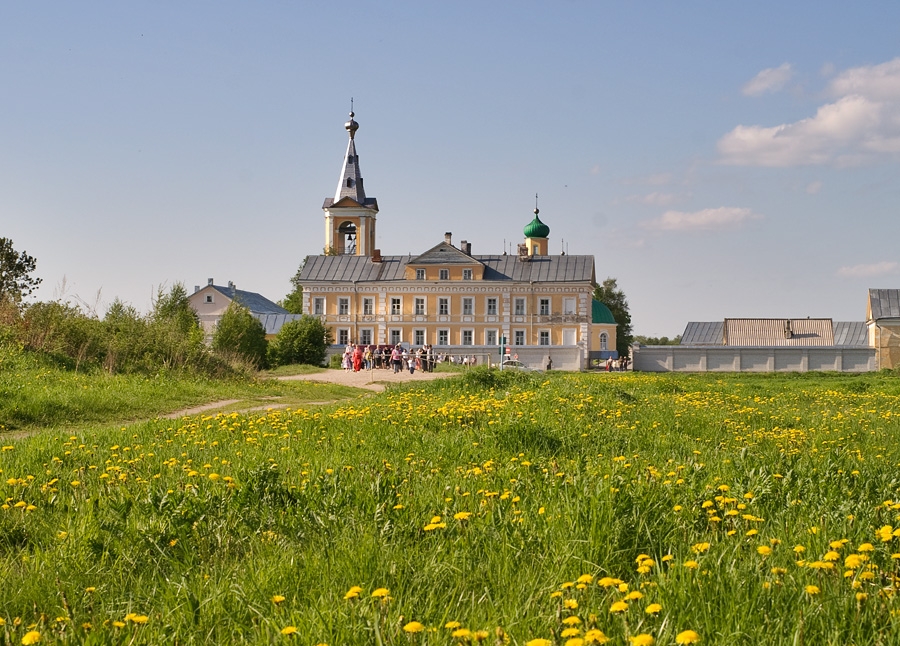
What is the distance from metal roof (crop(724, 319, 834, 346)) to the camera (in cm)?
8000

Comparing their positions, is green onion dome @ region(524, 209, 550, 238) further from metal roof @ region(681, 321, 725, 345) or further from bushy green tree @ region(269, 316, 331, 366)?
bushy green tree @ region(269, 316, 331, 366)

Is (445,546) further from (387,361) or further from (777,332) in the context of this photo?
(777,332)

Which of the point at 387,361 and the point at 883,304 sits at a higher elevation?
the point at 883,304

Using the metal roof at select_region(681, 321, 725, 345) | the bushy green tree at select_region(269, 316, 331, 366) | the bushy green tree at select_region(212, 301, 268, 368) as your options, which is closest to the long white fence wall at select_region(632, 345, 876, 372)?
the bushy green tree at select_region(269, 316, 331, 366)

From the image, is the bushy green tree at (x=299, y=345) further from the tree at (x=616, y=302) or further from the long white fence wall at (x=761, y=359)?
the tree at (x=616, y=302)

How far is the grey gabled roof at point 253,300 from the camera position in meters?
82.8

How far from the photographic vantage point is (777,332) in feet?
264

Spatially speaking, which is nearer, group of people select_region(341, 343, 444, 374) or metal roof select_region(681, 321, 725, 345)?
group of people select_region(341, 343, 444, 374)

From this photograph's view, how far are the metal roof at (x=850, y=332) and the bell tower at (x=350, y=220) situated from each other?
43.1m

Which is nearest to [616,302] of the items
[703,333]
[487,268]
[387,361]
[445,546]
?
[703,333]

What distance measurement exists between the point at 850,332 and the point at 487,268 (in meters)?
37.4

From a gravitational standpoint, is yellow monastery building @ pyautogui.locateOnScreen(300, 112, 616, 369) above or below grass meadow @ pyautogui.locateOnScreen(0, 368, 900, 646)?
above

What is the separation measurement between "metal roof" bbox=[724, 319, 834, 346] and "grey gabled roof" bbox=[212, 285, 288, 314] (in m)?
39.6

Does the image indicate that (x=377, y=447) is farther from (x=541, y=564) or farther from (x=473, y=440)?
(x=541, y=564)
